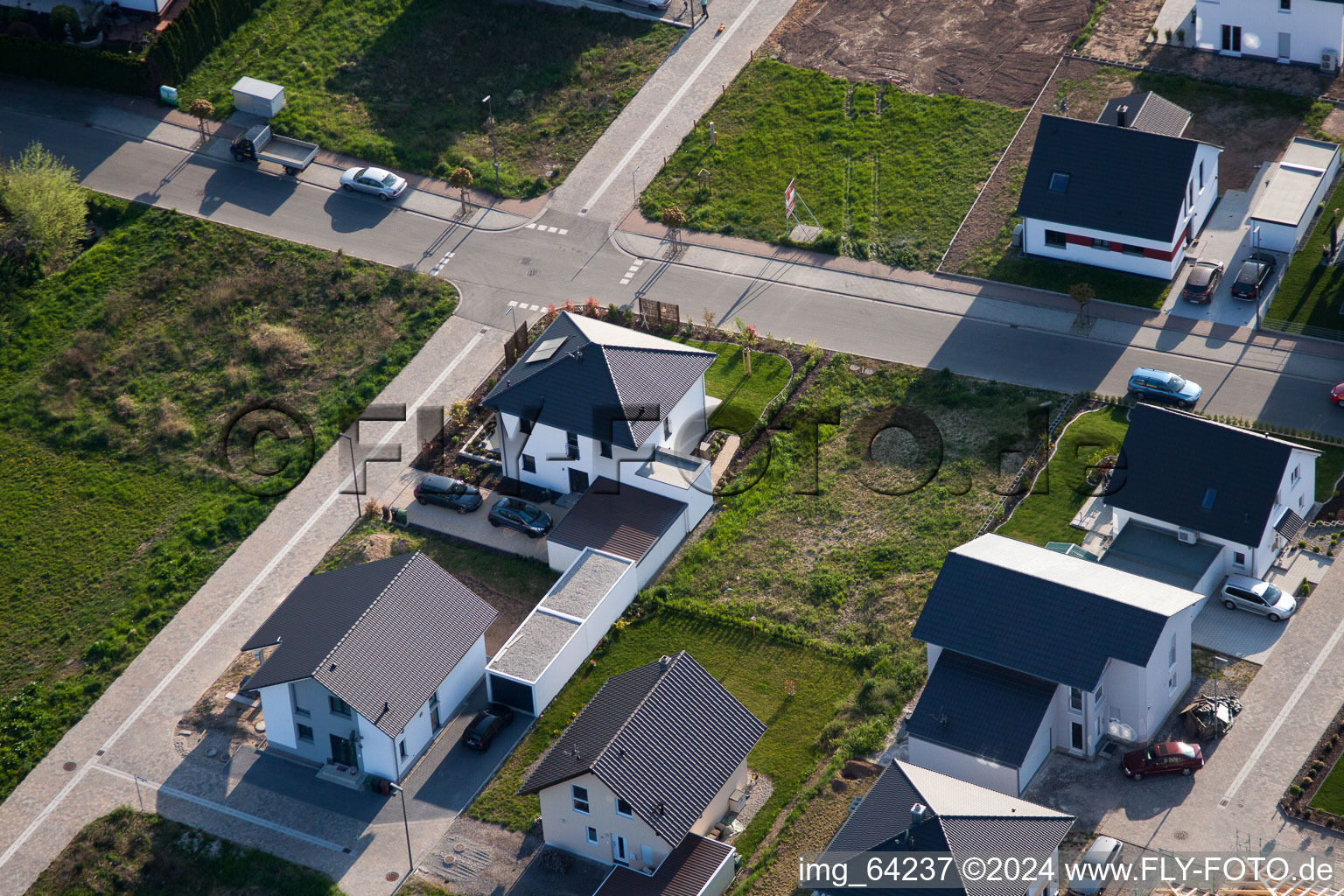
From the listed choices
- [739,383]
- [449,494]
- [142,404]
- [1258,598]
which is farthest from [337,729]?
[1258,598]

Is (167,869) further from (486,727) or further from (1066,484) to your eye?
(1066,484)

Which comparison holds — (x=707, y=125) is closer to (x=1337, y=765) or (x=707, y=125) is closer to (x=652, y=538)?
(x=652, y=538)

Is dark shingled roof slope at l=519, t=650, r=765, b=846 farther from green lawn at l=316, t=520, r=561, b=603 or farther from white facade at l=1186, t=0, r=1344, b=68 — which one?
white facade at l=1186, t=0, r=1344, b=68

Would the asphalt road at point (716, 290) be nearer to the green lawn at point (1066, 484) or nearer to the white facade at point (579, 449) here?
the green lawn at point (1066, 484)

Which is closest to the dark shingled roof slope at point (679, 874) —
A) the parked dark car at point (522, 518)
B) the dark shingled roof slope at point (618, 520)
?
the dark shingled roof slope at point (618, 520)

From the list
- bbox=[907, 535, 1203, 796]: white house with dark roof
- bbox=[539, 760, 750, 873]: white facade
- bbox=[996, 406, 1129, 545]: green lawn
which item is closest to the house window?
bbox=[539, 760, 750, 873]: white facade

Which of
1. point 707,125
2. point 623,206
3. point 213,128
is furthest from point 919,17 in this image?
→ point 213,128

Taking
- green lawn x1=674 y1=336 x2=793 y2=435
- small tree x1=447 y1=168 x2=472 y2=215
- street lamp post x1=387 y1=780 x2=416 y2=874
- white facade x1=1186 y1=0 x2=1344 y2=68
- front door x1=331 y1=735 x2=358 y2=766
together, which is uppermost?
white facade x1=1186 y1=0 x2=1344 y2=68
